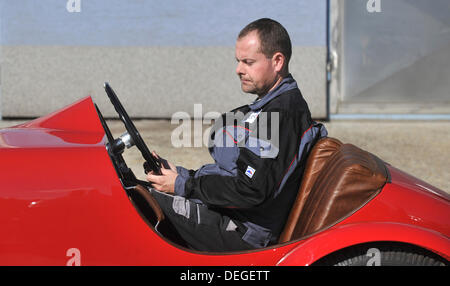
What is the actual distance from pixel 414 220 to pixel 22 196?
139 centimetres

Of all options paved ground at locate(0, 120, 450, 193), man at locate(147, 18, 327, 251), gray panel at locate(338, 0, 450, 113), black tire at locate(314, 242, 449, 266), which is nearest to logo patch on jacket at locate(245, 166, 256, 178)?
man at locate(147, 18, 327, 251)

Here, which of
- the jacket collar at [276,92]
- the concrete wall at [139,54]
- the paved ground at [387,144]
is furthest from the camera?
the concrete wall at [139,54]

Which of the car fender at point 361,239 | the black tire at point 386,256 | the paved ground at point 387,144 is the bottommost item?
the paved ground at point 387,144

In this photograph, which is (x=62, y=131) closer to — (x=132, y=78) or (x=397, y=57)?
(x=132, y=78)

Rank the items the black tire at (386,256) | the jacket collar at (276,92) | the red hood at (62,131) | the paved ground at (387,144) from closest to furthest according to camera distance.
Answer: the black tire at (386,256), the red hood at (62,131), the jacket collar at (276,92), the paved ground at (387,144)

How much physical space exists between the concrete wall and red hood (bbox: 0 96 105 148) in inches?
219

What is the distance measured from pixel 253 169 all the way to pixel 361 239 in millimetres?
451

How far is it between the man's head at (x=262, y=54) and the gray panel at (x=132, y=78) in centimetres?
566

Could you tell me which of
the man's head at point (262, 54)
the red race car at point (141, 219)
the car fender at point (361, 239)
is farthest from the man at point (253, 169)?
the car fender at point (361, 239)

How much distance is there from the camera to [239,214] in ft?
6.37

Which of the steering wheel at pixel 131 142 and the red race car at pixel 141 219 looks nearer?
the red race car at pixel 141 219

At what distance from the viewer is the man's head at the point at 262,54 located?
1918mm

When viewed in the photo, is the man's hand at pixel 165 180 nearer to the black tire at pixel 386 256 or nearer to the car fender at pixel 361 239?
the car fender at pixel 361 239
